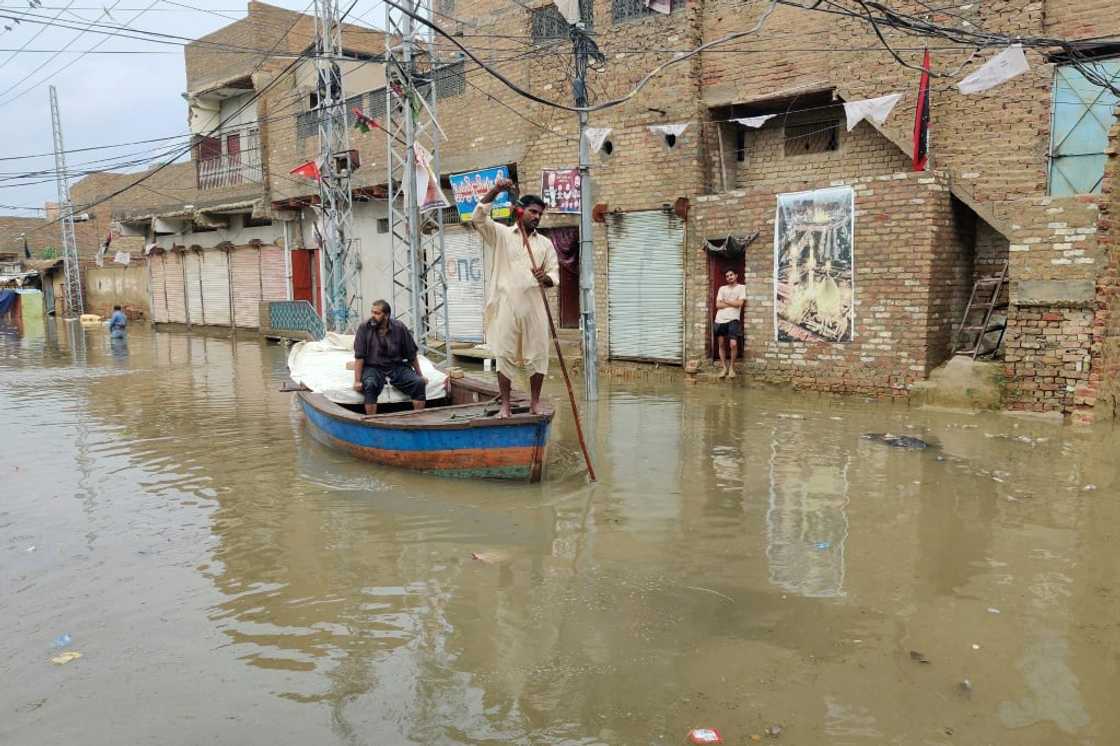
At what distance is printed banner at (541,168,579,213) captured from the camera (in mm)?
15172

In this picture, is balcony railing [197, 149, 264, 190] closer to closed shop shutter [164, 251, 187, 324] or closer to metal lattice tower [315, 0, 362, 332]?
closed shop shutter [164, 251, 187, 324]

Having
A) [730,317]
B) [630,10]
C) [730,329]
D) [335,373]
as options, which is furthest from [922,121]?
[335,373]

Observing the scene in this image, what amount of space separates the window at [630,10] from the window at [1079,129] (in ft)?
19.6

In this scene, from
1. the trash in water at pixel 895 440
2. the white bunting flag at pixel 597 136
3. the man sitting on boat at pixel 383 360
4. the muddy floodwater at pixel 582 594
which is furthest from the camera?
the white bunting flag at pixel 597 136

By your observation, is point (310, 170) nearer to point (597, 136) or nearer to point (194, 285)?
point (597, 136)

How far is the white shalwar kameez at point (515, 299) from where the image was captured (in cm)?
739

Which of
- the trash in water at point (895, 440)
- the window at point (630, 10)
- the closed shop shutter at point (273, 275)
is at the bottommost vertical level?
the trash in water at point (895, 440)

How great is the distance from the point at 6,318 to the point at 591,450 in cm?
4205

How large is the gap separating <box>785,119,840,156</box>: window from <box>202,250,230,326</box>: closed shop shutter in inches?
851

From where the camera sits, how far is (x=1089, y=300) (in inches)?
377

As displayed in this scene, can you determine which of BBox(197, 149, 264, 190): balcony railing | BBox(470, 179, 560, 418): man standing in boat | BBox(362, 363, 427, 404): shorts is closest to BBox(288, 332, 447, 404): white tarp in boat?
BBox(362, 363, 427, 404): shorts

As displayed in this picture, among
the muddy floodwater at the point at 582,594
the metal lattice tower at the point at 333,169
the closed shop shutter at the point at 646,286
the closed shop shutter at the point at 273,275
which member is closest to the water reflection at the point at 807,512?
the muddy floodwater at the point at 582,594

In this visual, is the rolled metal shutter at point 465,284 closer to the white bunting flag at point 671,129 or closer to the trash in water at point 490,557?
the white bunting flag at point 671,129

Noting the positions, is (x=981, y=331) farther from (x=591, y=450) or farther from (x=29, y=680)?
(x=29, y=680)
